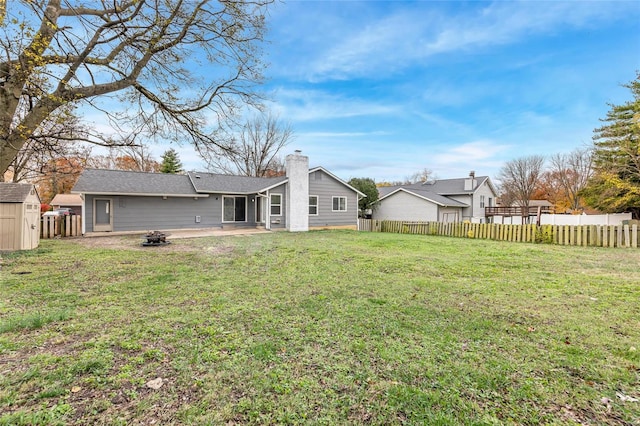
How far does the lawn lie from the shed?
381 cm

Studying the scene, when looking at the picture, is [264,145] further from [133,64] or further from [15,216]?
[133,64]

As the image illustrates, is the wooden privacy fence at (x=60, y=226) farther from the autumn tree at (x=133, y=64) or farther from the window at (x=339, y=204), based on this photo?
the window at (x=339, y=204)

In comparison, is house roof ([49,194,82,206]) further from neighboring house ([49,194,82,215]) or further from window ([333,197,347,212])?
window ([333,197,347,212])

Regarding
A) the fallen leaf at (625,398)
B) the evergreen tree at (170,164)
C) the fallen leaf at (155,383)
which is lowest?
the fallen leaf at (625,398)

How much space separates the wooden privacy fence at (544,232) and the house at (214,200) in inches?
207

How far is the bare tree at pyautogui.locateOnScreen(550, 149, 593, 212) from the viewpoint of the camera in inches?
1416

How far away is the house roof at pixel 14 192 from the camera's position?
8.24 metres

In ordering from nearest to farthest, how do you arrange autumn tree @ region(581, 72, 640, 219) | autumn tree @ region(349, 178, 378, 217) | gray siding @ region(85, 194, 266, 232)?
1. gray siding @ region(85, 194, 266, 232)
2. autumn tree @ region(581, 72, 640, 219)
3. autumn tree @ region(349, 178, 378, 217)

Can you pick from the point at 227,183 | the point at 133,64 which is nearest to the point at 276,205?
the point at 227,183

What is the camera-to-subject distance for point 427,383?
2.37 m

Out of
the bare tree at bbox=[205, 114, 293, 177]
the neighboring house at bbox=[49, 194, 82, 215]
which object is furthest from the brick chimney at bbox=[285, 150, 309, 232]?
the neighboring house at bbox=[49, 194, 82, 215]

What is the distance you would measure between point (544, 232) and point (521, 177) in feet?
101

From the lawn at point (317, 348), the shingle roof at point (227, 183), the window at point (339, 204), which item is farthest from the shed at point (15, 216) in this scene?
the window at point (339, 204)

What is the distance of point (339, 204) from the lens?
19.2 metres
